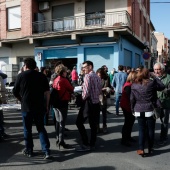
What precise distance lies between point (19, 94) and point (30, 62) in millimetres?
707

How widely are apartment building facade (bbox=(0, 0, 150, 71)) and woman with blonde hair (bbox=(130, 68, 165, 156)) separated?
10.8m

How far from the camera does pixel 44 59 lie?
18.8 meters

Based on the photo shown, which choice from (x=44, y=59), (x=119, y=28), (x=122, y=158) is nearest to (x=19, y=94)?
(x=122, y=158)

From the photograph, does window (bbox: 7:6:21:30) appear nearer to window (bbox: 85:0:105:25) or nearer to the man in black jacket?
window (bbox: 85:0:105:25)

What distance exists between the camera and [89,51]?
1703 cm

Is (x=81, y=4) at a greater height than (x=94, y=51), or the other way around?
(x=81, y=4)

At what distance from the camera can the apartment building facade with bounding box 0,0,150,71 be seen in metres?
16.1

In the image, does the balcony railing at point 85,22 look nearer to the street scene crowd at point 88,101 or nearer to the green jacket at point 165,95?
the green jacket at point 165,95

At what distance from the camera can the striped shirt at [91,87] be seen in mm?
4961

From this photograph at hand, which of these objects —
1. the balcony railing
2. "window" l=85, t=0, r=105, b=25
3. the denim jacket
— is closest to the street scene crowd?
the denim jacket

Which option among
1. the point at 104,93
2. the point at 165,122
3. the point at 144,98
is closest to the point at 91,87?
the point at 144,98

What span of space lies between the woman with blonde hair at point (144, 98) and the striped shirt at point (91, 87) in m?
0.75

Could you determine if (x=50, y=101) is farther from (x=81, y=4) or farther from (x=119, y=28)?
(x=81, y=4)

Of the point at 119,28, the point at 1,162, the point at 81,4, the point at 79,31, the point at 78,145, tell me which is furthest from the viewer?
the point at 81,4
